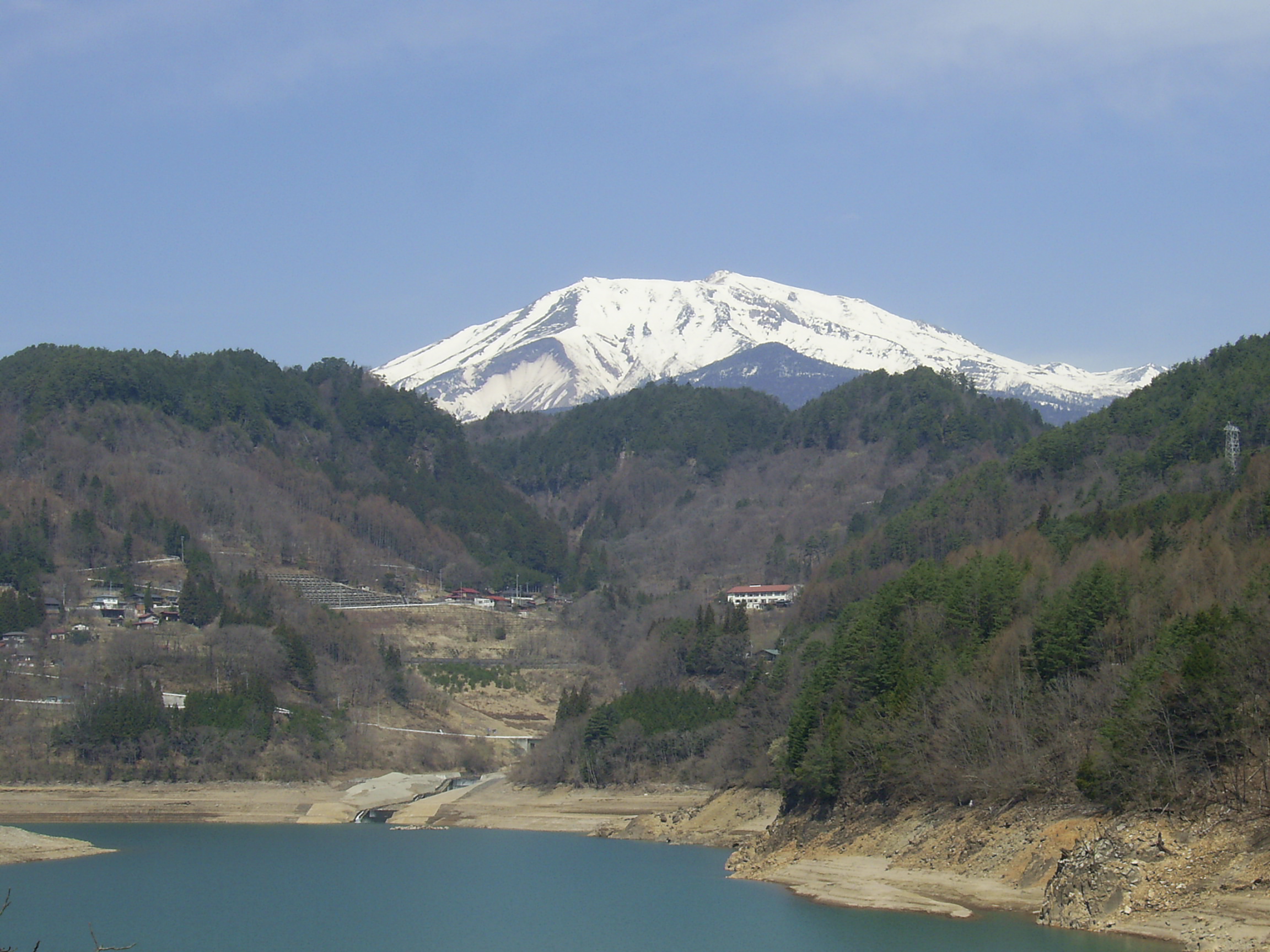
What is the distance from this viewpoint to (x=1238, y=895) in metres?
36.8

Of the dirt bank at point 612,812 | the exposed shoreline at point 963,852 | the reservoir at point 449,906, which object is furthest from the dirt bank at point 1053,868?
the dirt bank at point 612,812

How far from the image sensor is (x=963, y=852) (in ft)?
158

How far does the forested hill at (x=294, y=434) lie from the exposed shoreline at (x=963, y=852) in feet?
234

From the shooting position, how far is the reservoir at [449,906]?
1699 inches

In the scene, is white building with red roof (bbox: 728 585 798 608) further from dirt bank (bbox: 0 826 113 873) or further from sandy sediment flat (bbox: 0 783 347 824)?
dirt bank (bbox: 0 826 113 873)

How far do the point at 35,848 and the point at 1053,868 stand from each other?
150 ft

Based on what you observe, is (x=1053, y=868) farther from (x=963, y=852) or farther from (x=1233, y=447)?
(x=1233, y=447)

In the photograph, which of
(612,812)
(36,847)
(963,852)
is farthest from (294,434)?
(963,852)

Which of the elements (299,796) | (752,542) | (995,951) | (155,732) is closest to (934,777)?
(995,951)

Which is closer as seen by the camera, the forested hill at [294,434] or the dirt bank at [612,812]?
the dirt bank at [612,812]

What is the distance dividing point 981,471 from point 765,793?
6003 centimetres

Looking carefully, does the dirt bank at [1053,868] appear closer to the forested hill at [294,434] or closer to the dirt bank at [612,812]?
the dirt bank at [612,812]

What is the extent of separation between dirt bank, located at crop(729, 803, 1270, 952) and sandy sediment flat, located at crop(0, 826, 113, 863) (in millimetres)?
30690

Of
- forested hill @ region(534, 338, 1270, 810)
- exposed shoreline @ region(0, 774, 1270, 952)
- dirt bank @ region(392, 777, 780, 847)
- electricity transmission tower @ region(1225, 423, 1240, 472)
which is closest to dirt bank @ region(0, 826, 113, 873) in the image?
exposed shoreline @ region(0, 774, 1270, 952)
